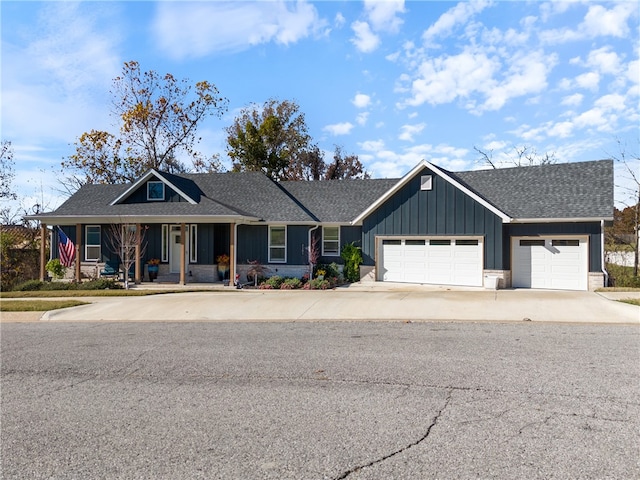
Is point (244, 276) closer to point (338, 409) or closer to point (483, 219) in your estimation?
point (483, 219)

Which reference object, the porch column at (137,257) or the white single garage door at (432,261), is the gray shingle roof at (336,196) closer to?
the porch column at (137,257)

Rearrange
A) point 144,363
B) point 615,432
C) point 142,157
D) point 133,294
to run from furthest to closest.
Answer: point 142,157 → point 133,294 → point 144,363 → point 615,432

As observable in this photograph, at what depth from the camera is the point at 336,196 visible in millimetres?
25953

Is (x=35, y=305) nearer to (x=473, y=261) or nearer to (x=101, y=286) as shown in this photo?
(x=101, y=286)

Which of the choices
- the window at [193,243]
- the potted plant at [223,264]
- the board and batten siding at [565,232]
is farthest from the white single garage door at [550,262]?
the window at [193,243]

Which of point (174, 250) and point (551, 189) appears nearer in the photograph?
point (551, 189)

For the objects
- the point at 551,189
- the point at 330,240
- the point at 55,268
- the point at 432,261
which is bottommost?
the point at 55,268

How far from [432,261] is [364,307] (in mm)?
7704

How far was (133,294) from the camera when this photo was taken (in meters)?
18.8

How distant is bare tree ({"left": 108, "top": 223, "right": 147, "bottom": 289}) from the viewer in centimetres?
2154

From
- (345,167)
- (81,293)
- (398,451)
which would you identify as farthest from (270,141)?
(398,451)

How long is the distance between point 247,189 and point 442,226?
426 inches

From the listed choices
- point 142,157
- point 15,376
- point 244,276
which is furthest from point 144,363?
point 142,157

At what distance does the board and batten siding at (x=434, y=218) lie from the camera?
20.1 meters
